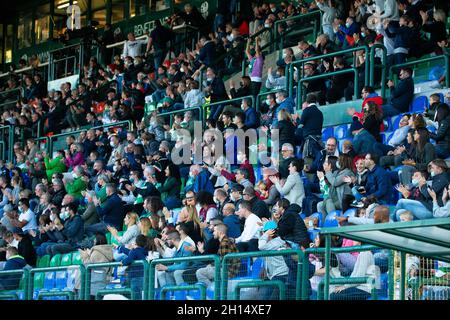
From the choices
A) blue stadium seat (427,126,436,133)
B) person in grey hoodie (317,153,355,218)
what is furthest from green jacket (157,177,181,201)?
blue stadium seat (427,126,436,133)

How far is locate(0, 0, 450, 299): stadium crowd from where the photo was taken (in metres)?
12.3

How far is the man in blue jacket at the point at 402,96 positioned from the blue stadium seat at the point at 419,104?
0.09m

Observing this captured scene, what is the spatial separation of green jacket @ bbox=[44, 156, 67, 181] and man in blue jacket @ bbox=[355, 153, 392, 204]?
343 inches

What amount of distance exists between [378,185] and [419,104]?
8.28 feet

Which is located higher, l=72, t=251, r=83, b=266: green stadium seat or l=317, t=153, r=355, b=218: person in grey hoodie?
l=317, t=153, r=355, b=218: person in grey hoodie

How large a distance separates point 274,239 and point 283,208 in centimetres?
85

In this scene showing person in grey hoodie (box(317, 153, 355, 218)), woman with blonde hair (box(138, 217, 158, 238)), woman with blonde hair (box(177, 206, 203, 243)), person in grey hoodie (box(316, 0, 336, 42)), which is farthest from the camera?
person in grey hoodie (box(316, 0, 336, 42))

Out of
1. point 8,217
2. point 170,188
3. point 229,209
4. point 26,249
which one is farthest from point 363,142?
point 8,217

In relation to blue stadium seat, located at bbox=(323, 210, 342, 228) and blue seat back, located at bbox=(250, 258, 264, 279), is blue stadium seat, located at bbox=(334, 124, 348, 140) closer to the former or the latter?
blue stadium seat, located at bbox=(323, 210, 342, 228)

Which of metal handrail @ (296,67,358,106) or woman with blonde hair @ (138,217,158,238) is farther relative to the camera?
metal handrail @ (296,67,358,106)

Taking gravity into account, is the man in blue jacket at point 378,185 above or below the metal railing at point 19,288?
above

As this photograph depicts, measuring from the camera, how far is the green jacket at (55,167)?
792 inches

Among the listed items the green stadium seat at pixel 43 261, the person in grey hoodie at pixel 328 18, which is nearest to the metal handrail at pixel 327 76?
the person in grey hoodie at pixel 328 18

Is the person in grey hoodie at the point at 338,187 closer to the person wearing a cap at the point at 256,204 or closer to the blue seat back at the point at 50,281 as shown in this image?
the person wearing a cap at the point at 256,204
